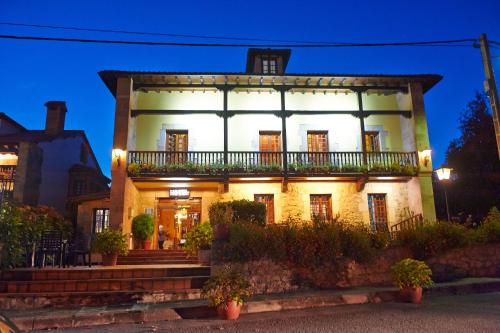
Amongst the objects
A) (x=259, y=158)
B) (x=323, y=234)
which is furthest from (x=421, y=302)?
(x=259, y=158)

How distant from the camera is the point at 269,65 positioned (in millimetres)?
17672

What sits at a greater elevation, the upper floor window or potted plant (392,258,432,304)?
the upper floor window

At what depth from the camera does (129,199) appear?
14469 millimetres

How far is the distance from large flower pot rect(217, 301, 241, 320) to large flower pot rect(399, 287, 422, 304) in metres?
3.81

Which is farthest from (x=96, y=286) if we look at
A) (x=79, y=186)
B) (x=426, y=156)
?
(x=79, y=186)

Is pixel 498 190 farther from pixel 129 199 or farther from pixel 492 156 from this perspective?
pixel 129 199

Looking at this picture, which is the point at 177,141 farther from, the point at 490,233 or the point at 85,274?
the point at 490,233

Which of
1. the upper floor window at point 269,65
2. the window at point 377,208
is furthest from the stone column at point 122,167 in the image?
the window at point 377,208

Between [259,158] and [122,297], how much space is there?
8982 mm

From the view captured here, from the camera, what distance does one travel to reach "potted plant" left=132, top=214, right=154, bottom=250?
1409 cm

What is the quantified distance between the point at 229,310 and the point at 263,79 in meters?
11.6

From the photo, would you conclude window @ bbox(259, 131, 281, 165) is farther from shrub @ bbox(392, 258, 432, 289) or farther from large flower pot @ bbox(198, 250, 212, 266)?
shrub @ bbox(392, 258, 432, 289)

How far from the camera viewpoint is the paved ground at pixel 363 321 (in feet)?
18.8

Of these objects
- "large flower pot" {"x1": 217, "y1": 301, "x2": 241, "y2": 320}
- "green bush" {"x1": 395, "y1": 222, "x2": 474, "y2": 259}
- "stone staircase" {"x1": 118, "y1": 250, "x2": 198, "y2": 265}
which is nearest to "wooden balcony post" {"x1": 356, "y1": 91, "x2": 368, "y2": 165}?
"green bush" {"x1": 395, "y1": 222, "x2": 474, "y2": 259}
